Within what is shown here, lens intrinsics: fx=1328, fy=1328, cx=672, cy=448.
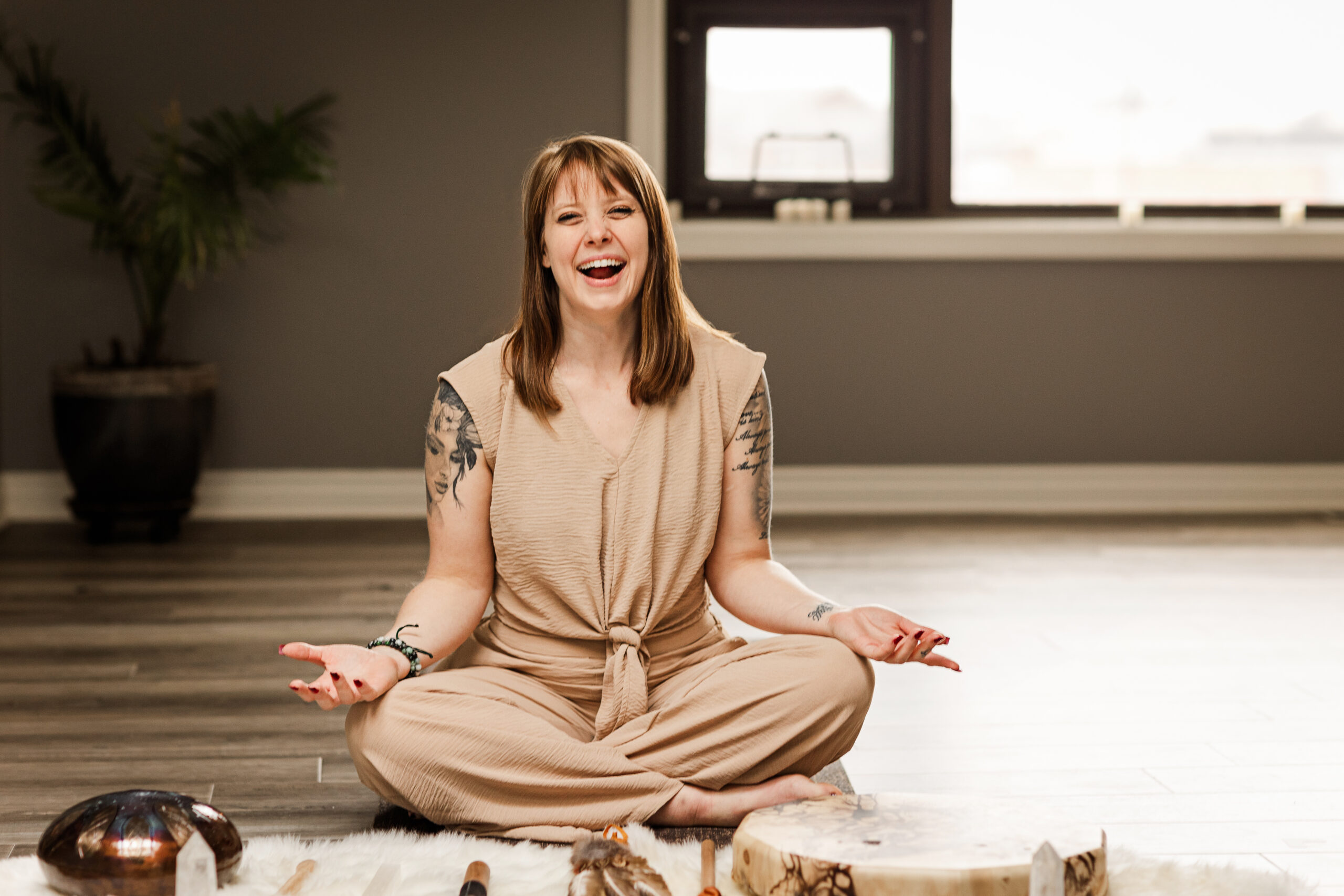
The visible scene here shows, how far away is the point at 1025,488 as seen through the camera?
4.47 meters

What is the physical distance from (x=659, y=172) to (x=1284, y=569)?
86.9 inches

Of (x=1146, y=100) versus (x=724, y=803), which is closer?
(x=724, y=803)

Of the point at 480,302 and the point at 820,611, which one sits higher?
the point at 480,302

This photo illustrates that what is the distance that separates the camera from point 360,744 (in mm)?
1635

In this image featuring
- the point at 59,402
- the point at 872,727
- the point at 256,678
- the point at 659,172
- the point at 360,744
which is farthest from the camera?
the point at 659,172

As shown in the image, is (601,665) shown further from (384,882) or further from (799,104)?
(799,104)

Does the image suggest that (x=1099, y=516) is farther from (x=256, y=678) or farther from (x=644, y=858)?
(x=644, y=858)

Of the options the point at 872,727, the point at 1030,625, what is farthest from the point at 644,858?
the point at 1030,625

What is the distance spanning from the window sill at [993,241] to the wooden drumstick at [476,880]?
3.05 meters

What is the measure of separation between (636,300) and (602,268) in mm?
105

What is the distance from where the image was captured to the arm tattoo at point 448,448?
5.89 feet

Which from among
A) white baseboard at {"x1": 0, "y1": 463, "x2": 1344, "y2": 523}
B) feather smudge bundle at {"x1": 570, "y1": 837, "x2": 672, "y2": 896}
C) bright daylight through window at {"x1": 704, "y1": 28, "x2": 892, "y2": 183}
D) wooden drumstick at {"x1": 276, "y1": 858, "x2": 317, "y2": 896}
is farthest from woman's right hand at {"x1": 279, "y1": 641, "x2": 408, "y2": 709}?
bright daylight through window at {"x1": 704, "y1": 28, "x2": 892, "y2": 183}

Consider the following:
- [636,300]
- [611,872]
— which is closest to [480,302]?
[636,300]

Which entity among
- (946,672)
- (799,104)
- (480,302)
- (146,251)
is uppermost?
(799,104)
